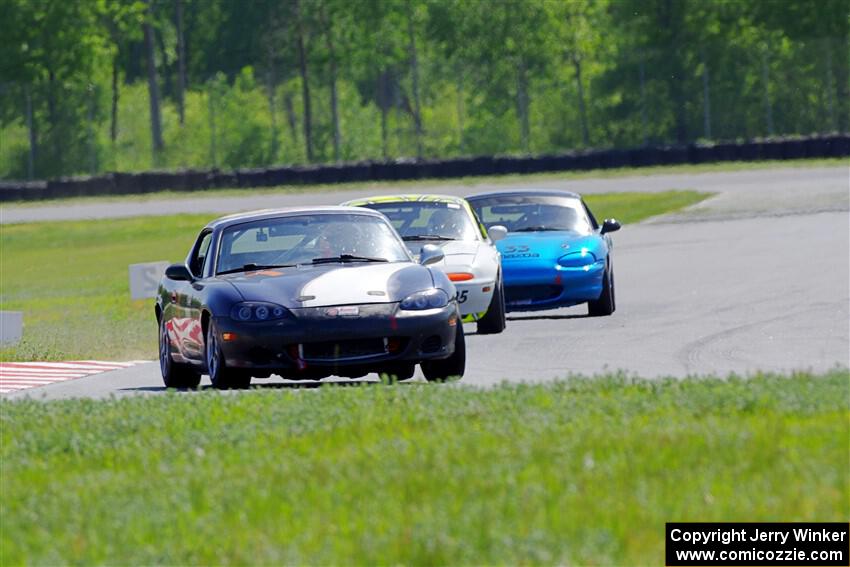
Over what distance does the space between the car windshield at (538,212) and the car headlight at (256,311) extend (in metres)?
7.94

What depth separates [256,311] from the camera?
39.2ft

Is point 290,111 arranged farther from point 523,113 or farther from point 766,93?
point 766,93

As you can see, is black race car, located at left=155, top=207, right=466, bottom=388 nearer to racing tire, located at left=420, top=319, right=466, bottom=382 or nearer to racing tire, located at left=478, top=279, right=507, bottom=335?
racing tire, located at left=420, top=319, right=466, bottom=382

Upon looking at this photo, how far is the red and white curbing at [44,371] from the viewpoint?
15120mm

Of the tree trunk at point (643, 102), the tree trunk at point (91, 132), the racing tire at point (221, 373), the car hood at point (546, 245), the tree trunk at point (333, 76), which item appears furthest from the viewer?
the tree trunk at point (333, 76)

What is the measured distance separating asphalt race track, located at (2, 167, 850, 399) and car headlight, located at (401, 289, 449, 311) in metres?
0.79

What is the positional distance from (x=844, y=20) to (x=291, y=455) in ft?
218

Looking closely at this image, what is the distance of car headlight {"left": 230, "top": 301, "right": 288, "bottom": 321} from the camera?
1188cm

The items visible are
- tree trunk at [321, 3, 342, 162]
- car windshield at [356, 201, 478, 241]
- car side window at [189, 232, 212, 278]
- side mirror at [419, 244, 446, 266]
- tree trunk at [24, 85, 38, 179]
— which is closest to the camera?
side mirror at [419, 244, 446, 266]

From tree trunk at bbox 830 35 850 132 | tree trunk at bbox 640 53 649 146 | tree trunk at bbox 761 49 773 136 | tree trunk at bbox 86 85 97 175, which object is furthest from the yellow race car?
tree trunk at bbox 86 85 97 175

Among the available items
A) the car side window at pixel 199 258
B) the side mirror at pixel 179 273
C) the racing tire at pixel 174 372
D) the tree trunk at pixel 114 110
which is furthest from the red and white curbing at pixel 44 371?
the tree trunk at pixel 114 110

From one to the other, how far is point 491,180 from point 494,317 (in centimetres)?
3797

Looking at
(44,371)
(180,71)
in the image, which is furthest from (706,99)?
(44,371)

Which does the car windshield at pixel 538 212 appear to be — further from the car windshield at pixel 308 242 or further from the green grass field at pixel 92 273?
the car windshield at pixel 308 242
